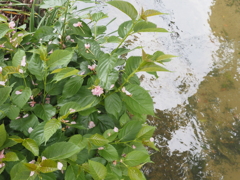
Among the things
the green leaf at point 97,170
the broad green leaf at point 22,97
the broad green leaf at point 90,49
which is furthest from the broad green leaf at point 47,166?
the broad green leaf at point 90,49

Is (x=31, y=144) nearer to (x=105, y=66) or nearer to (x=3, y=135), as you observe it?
(x=3, y=135)

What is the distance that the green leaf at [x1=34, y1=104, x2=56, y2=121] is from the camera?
85 centimetres

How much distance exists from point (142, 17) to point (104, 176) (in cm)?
51

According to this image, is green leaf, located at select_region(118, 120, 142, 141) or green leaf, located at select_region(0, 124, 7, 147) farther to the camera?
green leaf, located at select_region(118, 120, 142, 141)

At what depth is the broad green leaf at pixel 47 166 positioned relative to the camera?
2.19 feet

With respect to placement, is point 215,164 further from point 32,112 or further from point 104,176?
point 32,112

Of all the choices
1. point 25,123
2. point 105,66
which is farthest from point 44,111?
point 105,66

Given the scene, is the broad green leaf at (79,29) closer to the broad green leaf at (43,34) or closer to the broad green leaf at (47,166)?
the broad green leaf at (43,34)

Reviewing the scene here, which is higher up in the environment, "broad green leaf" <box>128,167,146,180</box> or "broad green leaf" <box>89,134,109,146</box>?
"broad green leaf" <box>89,134,109,146</box>

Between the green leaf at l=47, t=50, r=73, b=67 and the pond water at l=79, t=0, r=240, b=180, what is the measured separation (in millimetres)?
1181

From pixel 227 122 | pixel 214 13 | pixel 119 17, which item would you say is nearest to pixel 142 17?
pixel 227 122

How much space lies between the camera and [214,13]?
9.95 ft

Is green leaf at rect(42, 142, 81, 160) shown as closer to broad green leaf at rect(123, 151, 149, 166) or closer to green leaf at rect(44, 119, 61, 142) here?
green leaf at rect(44, 119, 61, 142)

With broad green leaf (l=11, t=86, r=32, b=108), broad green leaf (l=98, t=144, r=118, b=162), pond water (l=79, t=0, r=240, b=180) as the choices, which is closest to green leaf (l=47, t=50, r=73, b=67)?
broad green leaf (l=11, t=86, r=32, b=108)
